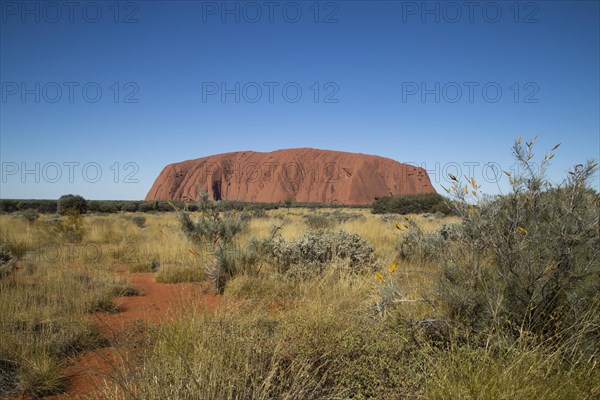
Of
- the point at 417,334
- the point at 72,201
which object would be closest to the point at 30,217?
the point at 72,201

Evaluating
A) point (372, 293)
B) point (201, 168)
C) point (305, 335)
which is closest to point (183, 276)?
point (372, 293)

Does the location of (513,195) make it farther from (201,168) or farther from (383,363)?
(201,168)

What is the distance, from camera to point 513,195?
10.6 ft

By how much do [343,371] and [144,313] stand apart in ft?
10.4

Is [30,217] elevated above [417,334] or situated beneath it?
elevated above

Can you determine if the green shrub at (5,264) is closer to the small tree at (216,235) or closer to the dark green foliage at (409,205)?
the small tree at (216,235)

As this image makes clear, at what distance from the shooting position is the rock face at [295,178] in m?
101

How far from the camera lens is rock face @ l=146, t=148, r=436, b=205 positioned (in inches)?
3984

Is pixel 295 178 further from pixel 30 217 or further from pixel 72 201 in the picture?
pixel 30 217

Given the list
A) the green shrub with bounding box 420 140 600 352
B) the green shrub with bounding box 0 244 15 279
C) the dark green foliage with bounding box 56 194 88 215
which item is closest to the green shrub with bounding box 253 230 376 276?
the green shrub with bounding box 420 140 600 352

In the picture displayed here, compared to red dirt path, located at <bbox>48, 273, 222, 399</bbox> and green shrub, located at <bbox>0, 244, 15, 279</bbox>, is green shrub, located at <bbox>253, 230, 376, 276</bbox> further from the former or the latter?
green shrub, located at <bbox>0, 244, 15, 279</bbox>

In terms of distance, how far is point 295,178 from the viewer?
108 meters

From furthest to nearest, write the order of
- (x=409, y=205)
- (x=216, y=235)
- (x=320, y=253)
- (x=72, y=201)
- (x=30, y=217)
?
(x=409, y=205) < (x=72, y=201) < (x=30, y=217) < (x=216, y=235) < (x=320, y=253)

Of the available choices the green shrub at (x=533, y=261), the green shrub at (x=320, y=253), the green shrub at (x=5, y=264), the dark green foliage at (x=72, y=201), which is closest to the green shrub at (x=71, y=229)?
→ the green shrub at (x=5, y=264)
